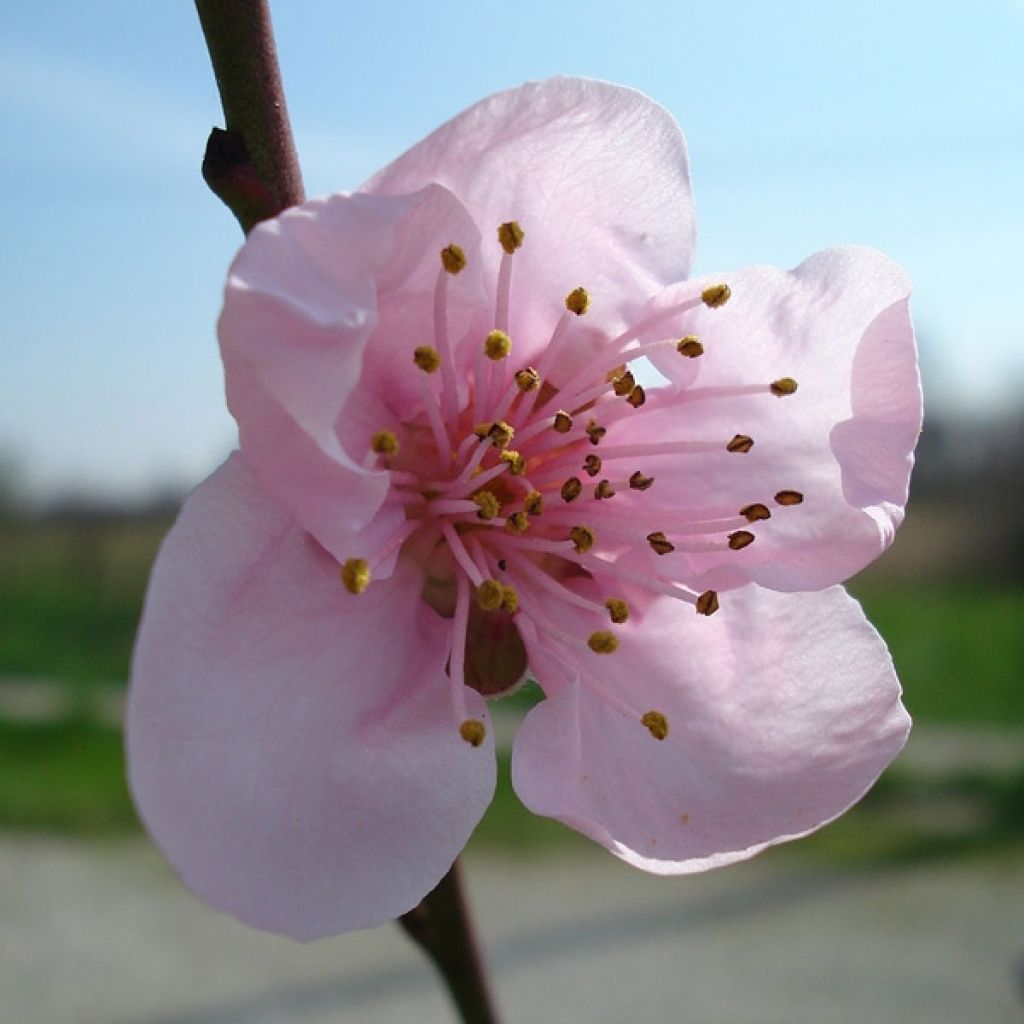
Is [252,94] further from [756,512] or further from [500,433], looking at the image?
[756,512]

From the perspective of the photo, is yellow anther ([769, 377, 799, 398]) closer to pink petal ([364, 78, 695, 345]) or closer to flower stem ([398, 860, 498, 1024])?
pink petal ([364, 78, 695, 345])

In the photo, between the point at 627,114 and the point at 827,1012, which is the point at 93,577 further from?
the point at 627,114

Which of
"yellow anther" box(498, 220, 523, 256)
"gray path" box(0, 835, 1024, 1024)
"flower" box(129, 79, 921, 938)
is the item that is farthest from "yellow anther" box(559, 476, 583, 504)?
"gray path" box(0, 835, 1024, 1024)

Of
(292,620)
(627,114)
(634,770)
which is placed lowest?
(634,770)

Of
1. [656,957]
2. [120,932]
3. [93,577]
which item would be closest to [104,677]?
[93,577]

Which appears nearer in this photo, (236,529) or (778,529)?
(236,529)

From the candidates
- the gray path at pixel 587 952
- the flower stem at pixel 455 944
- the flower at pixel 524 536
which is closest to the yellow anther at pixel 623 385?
the flower at pixel 524 536

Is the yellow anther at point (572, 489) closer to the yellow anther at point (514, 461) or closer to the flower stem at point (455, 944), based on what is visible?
the yellow anther at point (514, 461)
